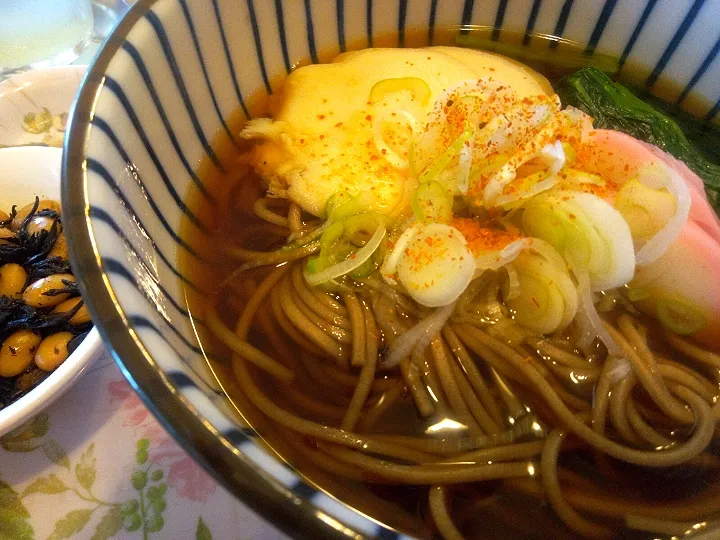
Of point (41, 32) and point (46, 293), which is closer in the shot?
point (46, 293)

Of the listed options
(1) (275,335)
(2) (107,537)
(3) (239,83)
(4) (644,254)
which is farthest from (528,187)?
(2) (107,537)

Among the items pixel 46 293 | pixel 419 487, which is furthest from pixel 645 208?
pixel 46 293

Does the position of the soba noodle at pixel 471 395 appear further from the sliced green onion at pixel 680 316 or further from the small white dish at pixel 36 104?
the small white dish at pixel 36 104

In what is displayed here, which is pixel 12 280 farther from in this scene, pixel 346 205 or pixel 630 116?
pixel 630 116

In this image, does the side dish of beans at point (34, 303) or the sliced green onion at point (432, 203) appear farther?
the side dish of beans at point (34, 303)

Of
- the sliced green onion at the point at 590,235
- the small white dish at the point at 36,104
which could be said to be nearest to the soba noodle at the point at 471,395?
the sliced green onion at the point at 590,235
